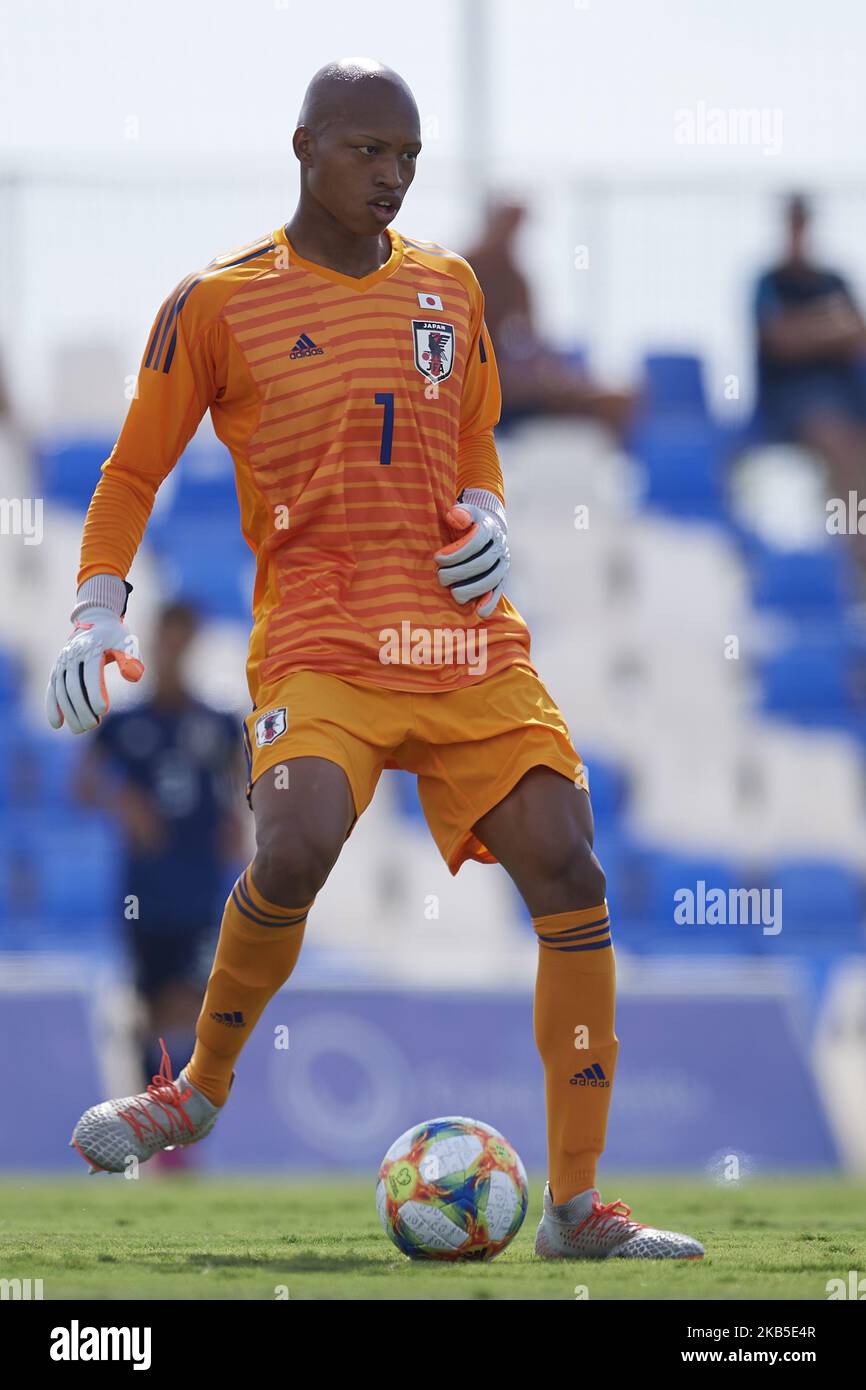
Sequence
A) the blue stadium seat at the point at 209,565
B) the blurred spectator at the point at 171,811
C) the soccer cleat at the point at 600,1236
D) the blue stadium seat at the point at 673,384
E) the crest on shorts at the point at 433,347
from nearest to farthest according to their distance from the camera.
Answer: the soccer cleat at the point at 600,1236, the crest on shorts at the point at 433,347, the blurred spectator at the point at 171,811, the blue stadium seat at the point at 209,565, the blue stadium seat at the point at 673,384

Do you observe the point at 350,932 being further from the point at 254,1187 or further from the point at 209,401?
the point at 209,401

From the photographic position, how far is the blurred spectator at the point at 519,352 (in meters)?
12.7

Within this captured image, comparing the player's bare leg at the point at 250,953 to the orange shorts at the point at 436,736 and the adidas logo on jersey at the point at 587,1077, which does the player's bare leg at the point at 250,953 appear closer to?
the orange shorts at the point at 436,736

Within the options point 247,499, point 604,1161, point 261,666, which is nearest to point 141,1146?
point 261,666

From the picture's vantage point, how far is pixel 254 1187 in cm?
780

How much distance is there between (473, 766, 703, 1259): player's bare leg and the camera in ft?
16.0

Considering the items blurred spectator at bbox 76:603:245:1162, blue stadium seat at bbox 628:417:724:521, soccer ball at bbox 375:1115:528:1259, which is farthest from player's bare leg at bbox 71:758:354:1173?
blue stadium seat at bbox 628:417:724:521

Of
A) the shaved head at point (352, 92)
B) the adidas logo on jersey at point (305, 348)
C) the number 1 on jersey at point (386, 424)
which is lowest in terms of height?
the number 1 on jersey at point (386, 424)

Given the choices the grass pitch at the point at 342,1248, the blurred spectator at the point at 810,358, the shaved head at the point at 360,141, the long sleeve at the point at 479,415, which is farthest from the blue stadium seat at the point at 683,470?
the shaved head at the point at 360,141

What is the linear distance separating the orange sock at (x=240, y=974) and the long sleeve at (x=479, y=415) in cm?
121

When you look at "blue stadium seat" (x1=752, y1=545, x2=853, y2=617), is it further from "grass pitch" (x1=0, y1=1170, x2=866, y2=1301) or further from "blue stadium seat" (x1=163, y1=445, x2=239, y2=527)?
"grass pitch" (x1=0, y1=1170, x2=866, y2=1301)

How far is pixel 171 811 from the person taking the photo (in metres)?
9.30

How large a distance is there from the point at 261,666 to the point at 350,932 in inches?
266
